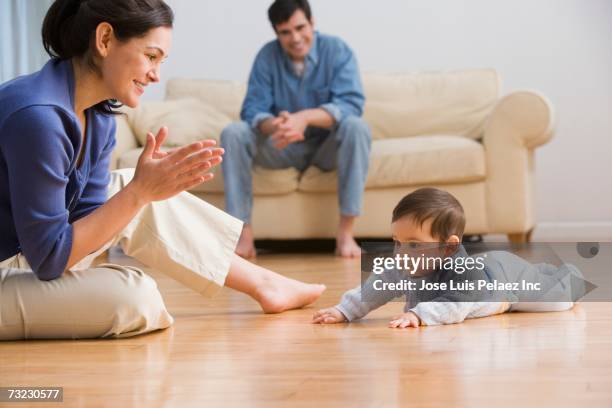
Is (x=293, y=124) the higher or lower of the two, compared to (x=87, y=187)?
lower

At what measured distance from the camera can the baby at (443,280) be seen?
1996 mm

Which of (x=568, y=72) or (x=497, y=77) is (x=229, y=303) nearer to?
(x=497, y=77)

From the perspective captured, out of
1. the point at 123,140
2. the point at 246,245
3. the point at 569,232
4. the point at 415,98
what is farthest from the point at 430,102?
the point at 123,140

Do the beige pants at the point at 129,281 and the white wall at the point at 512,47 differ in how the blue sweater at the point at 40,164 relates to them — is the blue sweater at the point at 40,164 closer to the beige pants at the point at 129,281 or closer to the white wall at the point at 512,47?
the beige pants at the point at 129,281

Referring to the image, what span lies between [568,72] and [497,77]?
0.66m

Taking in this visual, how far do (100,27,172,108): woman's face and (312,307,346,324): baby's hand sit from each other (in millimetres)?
601

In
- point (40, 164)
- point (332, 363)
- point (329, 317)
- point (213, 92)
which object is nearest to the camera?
point (332, 363)

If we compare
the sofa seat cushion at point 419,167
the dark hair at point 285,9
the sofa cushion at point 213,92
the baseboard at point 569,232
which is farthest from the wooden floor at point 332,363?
the baseboard at point 569,232

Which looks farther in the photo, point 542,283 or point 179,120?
point 179,120

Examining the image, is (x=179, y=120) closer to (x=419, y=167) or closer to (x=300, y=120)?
(x=300, y=120)

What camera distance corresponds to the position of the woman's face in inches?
73.4

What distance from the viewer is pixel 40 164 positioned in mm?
1750

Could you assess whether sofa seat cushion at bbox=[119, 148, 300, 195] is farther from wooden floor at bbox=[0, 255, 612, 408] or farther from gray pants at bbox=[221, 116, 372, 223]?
wooden floor at bbox=[0, 255, 612, 408]

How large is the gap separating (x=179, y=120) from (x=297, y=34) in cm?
77
